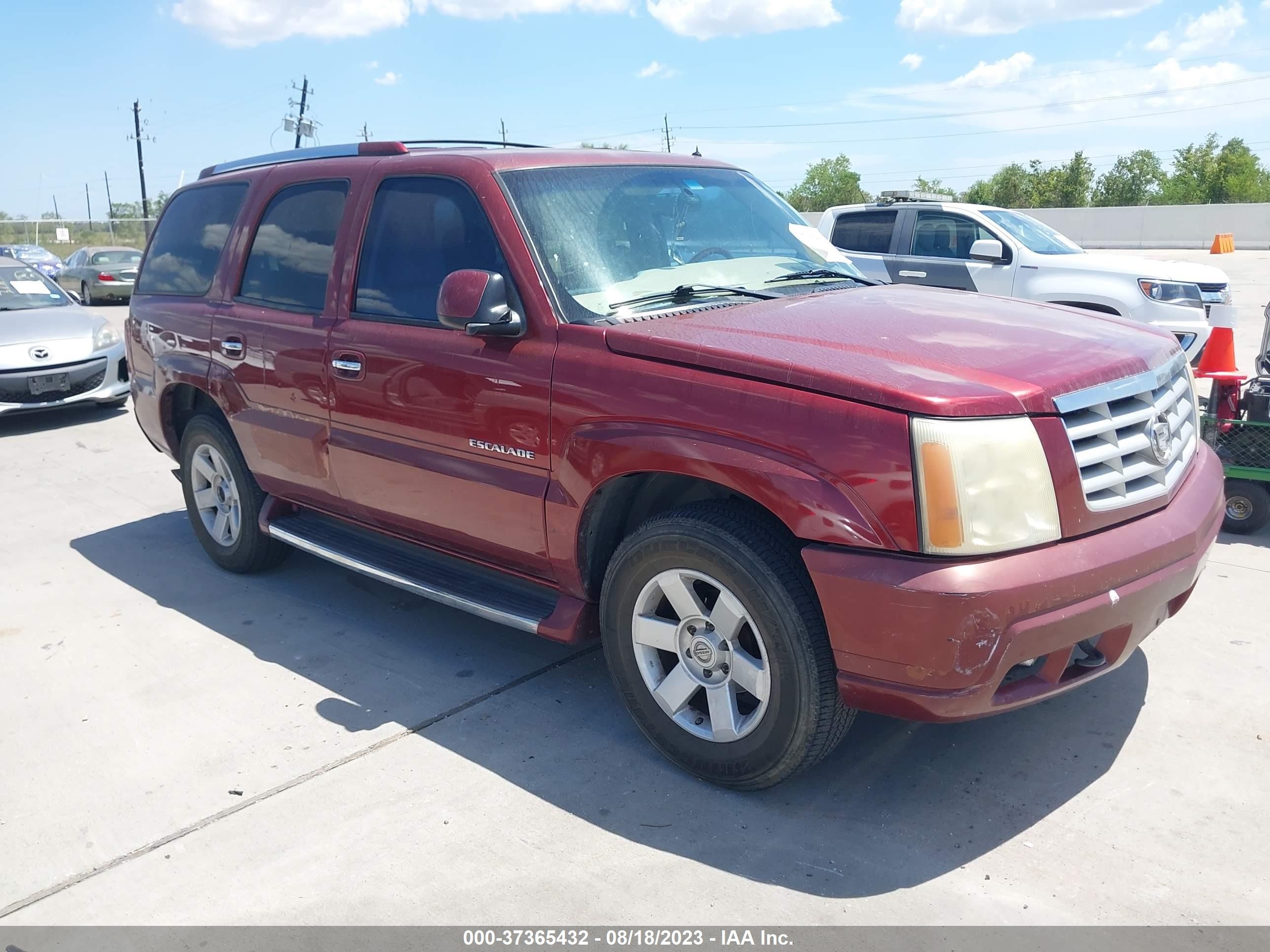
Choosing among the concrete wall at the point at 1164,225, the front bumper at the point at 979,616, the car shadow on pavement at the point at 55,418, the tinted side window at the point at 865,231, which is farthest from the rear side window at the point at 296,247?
the concrete wall at the point at 1164,225

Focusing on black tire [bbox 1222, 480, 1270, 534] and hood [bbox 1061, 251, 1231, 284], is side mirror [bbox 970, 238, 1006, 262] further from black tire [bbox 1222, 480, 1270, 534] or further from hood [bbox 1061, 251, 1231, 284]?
black tire [bbox 1222, 480, 1270, 534]

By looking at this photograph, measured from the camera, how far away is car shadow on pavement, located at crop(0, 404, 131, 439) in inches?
381

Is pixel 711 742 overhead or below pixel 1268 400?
below

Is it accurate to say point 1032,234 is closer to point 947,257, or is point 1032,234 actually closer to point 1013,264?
point 1013,264

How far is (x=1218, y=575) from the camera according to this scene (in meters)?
4.95

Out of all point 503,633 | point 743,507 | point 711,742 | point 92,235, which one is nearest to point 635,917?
point 711,742

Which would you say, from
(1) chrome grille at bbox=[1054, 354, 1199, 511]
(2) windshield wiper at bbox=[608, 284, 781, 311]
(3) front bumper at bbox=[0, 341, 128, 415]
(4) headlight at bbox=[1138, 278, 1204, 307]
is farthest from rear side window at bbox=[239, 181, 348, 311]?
(4) headlight at bbox=[1138, 278, 1204, 307]

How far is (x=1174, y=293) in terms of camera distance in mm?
8852

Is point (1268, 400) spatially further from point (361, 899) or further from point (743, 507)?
point (361, 899)

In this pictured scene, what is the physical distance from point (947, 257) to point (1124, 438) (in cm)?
728

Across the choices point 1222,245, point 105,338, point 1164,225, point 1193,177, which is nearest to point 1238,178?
point 1193,177

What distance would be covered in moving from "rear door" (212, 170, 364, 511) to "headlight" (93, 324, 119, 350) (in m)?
5.68

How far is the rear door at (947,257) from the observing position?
9586 mm

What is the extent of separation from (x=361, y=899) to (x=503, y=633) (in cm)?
Result: 185
